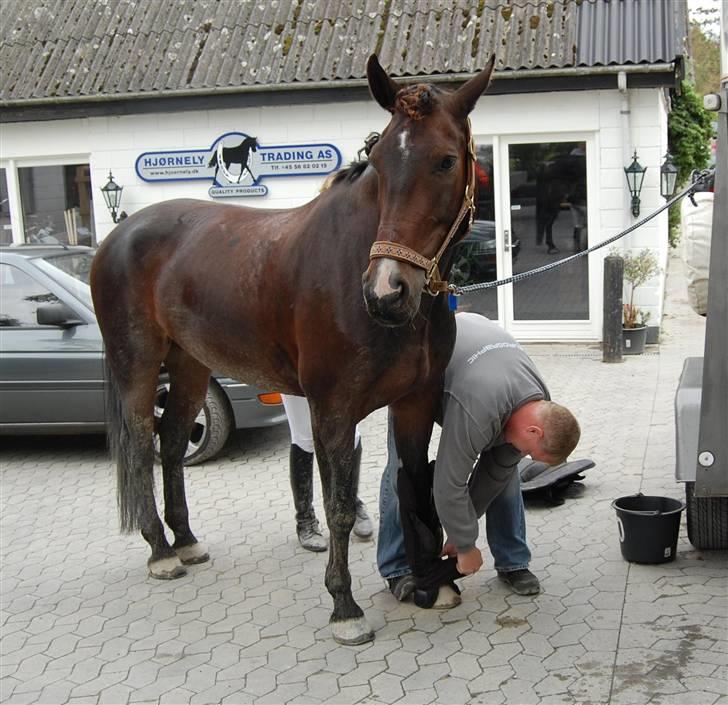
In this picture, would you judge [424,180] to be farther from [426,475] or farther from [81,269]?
[81,269]

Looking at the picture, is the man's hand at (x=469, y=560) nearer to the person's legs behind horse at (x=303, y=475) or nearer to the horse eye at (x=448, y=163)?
the person's legs behind horse at (x=303, y=475)

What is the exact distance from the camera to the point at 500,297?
11883mm

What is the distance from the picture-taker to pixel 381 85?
3.81 meters

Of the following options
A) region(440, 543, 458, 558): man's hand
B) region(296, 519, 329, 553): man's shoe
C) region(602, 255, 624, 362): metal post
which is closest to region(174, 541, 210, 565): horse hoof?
region(296, 519, 329, 553): man's shoe

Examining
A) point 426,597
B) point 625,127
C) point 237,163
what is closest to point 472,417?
point 426,597

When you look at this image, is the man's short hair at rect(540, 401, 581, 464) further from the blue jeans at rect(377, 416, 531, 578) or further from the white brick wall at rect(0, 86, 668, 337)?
the white brick wall at rect(0, 86, 668, 337)

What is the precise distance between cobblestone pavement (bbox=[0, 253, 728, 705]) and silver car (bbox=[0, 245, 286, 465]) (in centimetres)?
67

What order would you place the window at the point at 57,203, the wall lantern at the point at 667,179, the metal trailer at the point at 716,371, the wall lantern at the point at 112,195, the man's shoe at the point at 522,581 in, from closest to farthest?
the metal trailer at the point at 716,371, the man's shoe at the point at 522,581, the wall lantern at the point at 667,179, the wall lantern at the point at 112,195, the window at the point at 57,203

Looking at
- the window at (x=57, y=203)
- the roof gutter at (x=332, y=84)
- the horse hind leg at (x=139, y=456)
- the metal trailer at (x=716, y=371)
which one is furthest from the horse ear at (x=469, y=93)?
the window at (x=57, y=203)

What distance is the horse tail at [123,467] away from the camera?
17.7 ft

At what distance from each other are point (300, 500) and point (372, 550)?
50 centimetres

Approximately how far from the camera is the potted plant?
11.0m

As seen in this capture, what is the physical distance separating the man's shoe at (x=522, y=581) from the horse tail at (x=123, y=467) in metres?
2.03

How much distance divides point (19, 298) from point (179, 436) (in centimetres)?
291
